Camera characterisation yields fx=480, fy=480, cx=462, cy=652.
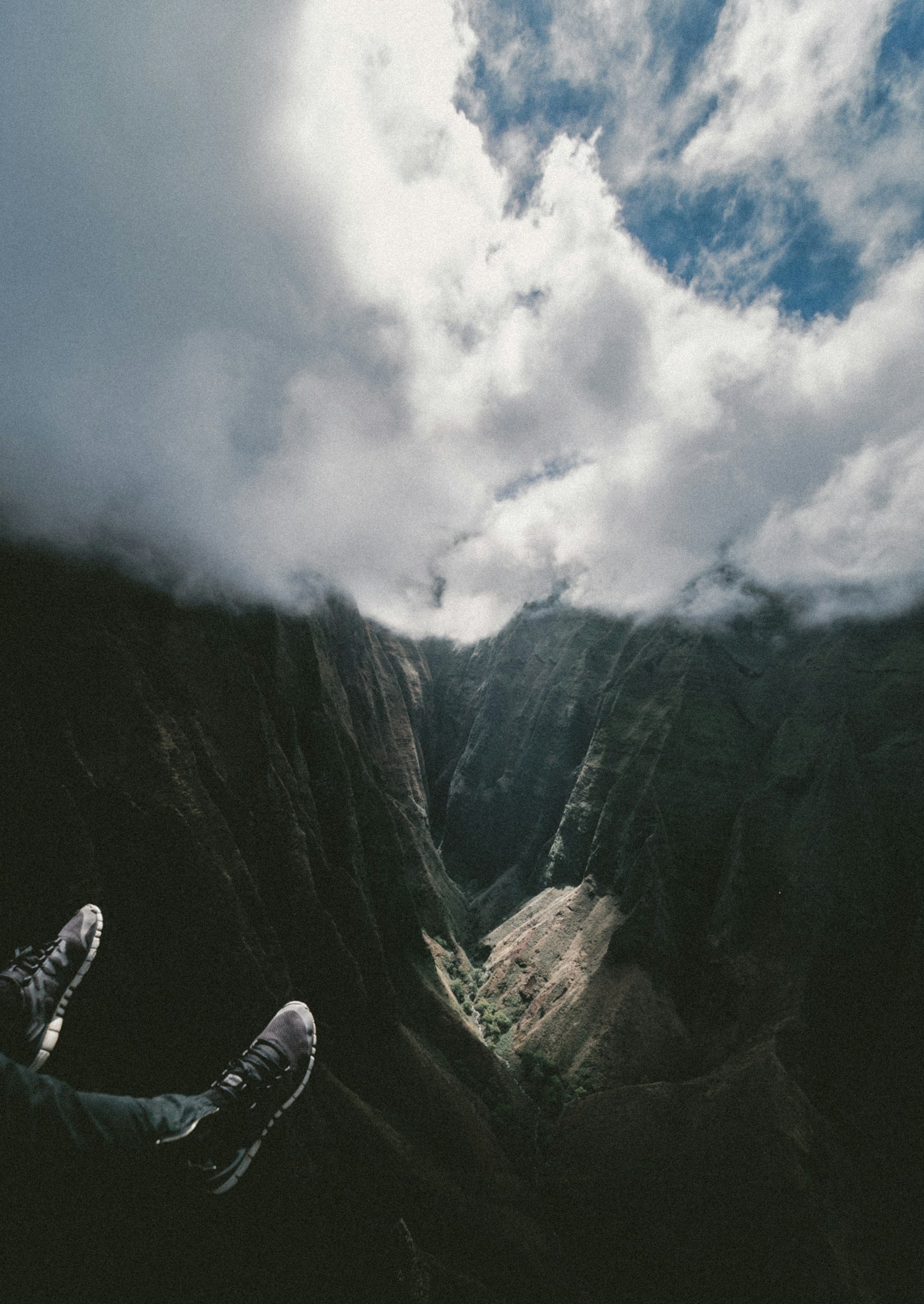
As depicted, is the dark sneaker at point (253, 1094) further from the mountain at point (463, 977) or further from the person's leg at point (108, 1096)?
the mountain at point (463, 977)

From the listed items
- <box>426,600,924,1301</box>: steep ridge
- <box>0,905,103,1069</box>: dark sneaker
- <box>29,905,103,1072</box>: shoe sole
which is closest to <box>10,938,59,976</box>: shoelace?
<box>0,905,103,1069</box>: dark sneaker

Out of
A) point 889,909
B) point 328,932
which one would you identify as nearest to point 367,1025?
point 328,932

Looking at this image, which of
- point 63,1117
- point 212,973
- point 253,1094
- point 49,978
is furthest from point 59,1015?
point 212,973

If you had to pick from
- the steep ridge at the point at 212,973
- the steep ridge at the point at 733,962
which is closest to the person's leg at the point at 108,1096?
the steep ridge at the point at 212,973

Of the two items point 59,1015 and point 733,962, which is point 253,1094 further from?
point 733,962

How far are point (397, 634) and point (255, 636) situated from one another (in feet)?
265

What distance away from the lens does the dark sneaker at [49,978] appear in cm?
794

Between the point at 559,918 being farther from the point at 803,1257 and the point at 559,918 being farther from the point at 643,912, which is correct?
the point at 803,1257

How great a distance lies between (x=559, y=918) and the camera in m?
51.7

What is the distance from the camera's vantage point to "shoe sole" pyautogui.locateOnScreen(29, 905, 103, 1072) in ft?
24.9

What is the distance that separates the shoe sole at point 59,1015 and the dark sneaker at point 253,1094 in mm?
2698

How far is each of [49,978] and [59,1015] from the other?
0.68 meters

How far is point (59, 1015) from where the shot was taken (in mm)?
8711

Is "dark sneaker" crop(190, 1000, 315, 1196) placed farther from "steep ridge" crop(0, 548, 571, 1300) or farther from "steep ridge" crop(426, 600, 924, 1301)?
"steep ridge" crop(426, 600, 924, 1301)
